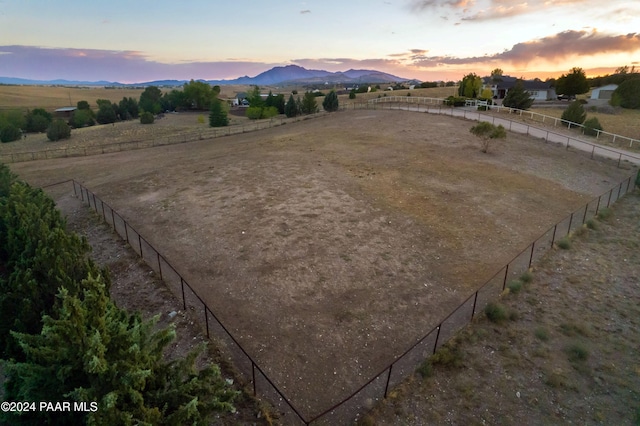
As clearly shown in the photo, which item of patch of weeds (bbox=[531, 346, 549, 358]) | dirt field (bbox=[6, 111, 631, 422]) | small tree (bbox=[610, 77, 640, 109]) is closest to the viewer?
patch of weeds (bbox=[531, 346, 549, 358])

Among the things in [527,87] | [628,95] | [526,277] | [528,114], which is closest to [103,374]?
[526,277]

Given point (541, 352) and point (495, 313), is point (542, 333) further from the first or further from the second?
point (495, 313)

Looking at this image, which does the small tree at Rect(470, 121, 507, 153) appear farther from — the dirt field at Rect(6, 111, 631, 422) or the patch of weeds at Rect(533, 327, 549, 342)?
the patch of weeds at Rect(533, 327, 549, 342)

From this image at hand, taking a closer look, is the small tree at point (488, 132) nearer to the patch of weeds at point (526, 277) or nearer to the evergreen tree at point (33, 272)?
the patch of weeds at point (526, 277)

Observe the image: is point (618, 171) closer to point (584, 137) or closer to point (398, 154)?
point (584, 137)

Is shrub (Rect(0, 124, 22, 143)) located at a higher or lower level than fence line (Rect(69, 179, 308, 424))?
higher

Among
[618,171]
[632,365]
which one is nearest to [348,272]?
[632,365]

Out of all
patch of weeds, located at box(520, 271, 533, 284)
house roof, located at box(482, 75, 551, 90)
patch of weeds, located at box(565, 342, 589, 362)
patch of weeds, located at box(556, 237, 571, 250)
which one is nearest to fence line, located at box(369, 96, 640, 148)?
house roof, located at box(482, 75, 551, 90)
